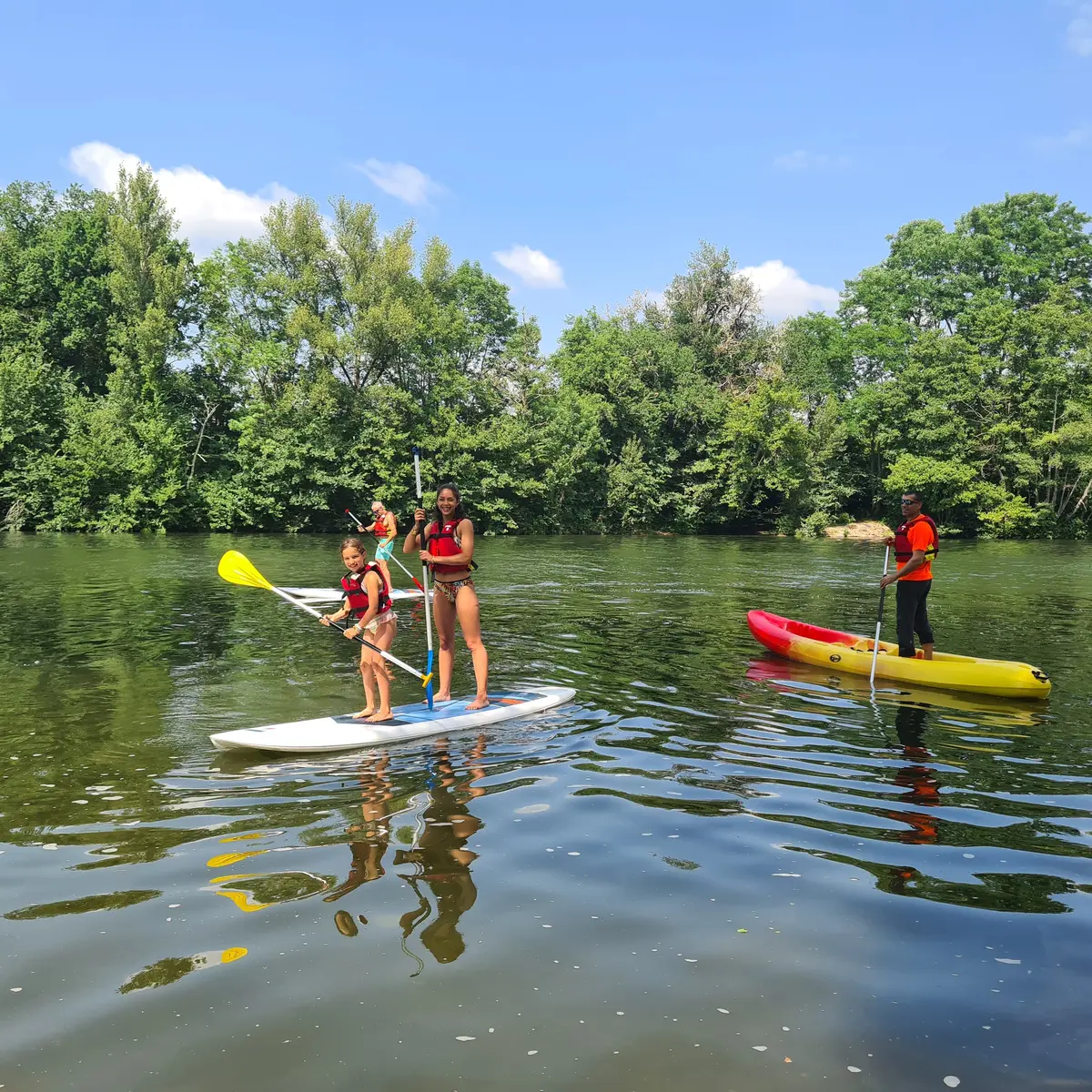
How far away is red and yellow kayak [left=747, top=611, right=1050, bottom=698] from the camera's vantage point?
8.73 m

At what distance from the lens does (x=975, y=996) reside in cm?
327

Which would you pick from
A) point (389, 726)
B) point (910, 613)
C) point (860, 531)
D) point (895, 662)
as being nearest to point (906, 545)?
point (910, 613)

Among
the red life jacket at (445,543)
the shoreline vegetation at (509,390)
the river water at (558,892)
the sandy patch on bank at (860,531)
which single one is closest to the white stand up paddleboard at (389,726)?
the river water at (558,892)

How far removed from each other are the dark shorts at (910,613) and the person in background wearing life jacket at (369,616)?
5.66 m

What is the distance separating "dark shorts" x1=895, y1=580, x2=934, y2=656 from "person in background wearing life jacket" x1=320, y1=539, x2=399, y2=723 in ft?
18.6

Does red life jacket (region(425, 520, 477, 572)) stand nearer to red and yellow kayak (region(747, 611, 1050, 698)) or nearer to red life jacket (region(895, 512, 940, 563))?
red and yellow kayak (region(747, 611, 1050, 698))

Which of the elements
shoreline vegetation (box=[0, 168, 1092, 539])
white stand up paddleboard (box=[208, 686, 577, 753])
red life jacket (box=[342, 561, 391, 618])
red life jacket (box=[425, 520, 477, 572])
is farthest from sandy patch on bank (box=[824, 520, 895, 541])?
red life jacket (box=[342, 561, 391, 618])

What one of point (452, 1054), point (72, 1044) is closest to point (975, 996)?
point (452, 1054)

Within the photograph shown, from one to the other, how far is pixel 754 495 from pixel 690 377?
7338 mm

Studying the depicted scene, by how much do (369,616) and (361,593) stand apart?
252 millimetres

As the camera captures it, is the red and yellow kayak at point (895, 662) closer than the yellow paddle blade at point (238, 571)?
No

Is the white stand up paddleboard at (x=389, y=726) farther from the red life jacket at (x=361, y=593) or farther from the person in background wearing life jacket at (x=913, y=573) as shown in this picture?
the person in background wearing life jacket at (x=913, y=573)

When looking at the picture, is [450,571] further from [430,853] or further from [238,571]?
[430,853]

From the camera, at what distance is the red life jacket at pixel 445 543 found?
7680 millimetres
